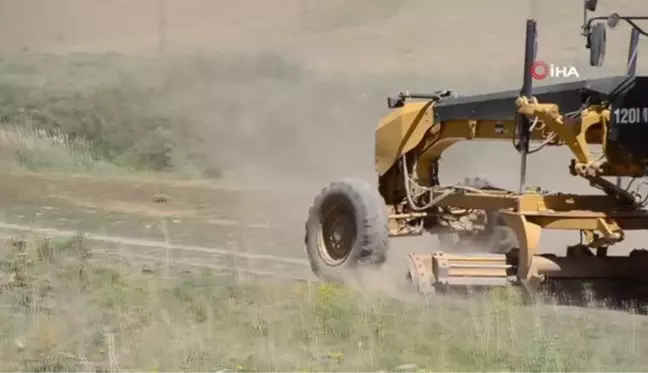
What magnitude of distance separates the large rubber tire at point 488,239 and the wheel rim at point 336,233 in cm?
136

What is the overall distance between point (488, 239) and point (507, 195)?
69.1 inches

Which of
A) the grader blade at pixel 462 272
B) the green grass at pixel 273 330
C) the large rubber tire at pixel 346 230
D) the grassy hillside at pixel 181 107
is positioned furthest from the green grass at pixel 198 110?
the green grass at pixel 273 330

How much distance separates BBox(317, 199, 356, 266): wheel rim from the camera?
12.7m

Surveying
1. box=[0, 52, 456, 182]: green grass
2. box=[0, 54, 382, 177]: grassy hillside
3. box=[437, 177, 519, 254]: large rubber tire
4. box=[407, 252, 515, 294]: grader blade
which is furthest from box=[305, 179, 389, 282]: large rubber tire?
box=[0, 54, 382, 177]: grassy hillside

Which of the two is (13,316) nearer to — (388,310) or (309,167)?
(388,310)

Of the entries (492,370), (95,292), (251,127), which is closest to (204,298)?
Answer: (95,292)

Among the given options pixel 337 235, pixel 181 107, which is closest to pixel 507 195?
pixel 337 235

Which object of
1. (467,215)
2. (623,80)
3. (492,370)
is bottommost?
(492,370)

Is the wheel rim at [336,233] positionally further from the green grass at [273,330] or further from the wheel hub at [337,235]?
the green grass at [273,330]

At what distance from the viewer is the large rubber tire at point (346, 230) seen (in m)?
12.2

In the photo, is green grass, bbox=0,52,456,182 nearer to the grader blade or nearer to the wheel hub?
the wheel hub

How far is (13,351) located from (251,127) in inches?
966

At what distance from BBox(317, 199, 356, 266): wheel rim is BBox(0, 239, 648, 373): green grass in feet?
4.39

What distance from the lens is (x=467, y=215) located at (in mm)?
13625
